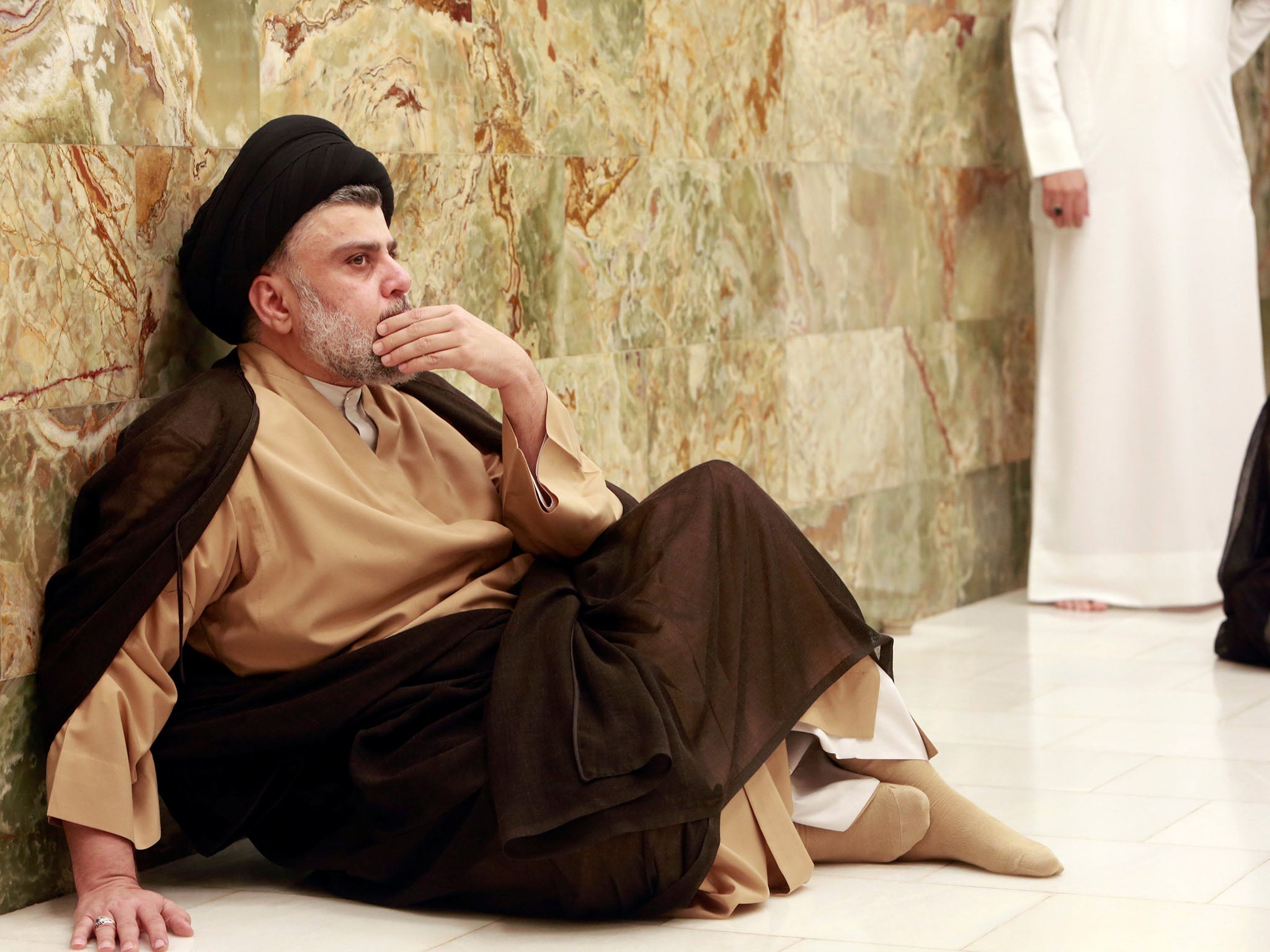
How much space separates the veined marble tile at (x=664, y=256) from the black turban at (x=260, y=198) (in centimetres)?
123

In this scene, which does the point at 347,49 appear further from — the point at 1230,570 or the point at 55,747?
the point at 1230,570

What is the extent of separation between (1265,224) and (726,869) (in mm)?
6084

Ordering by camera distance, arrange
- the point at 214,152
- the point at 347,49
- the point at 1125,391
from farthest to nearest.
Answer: the point at 1125,391 < the point at 347,49 < the point at 214,152

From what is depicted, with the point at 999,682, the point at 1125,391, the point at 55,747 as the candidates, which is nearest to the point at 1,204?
the point at 55,747

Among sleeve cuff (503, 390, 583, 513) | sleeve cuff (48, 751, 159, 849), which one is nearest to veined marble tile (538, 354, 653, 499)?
sleeve cuff (503, 390, 583, 513)

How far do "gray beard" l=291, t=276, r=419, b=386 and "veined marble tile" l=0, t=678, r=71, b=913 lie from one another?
73cm

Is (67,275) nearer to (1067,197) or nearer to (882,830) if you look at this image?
(882,830)

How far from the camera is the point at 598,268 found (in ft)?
14.1

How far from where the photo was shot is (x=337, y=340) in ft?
9.80

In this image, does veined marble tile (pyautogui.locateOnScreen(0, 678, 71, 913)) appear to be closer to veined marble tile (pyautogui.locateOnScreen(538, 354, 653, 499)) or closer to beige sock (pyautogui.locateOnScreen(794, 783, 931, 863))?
beige sock (pyautogui.locateOnScreen(794, 783, 931, 863))

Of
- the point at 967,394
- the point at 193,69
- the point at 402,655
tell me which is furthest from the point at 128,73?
the point at 967,394

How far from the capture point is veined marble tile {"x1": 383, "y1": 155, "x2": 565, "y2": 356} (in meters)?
3.73

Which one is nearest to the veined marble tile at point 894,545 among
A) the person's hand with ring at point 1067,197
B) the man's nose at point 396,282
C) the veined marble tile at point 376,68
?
the person's hand with ring at point 1067,197

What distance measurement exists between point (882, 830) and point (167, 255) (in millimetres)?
1630
